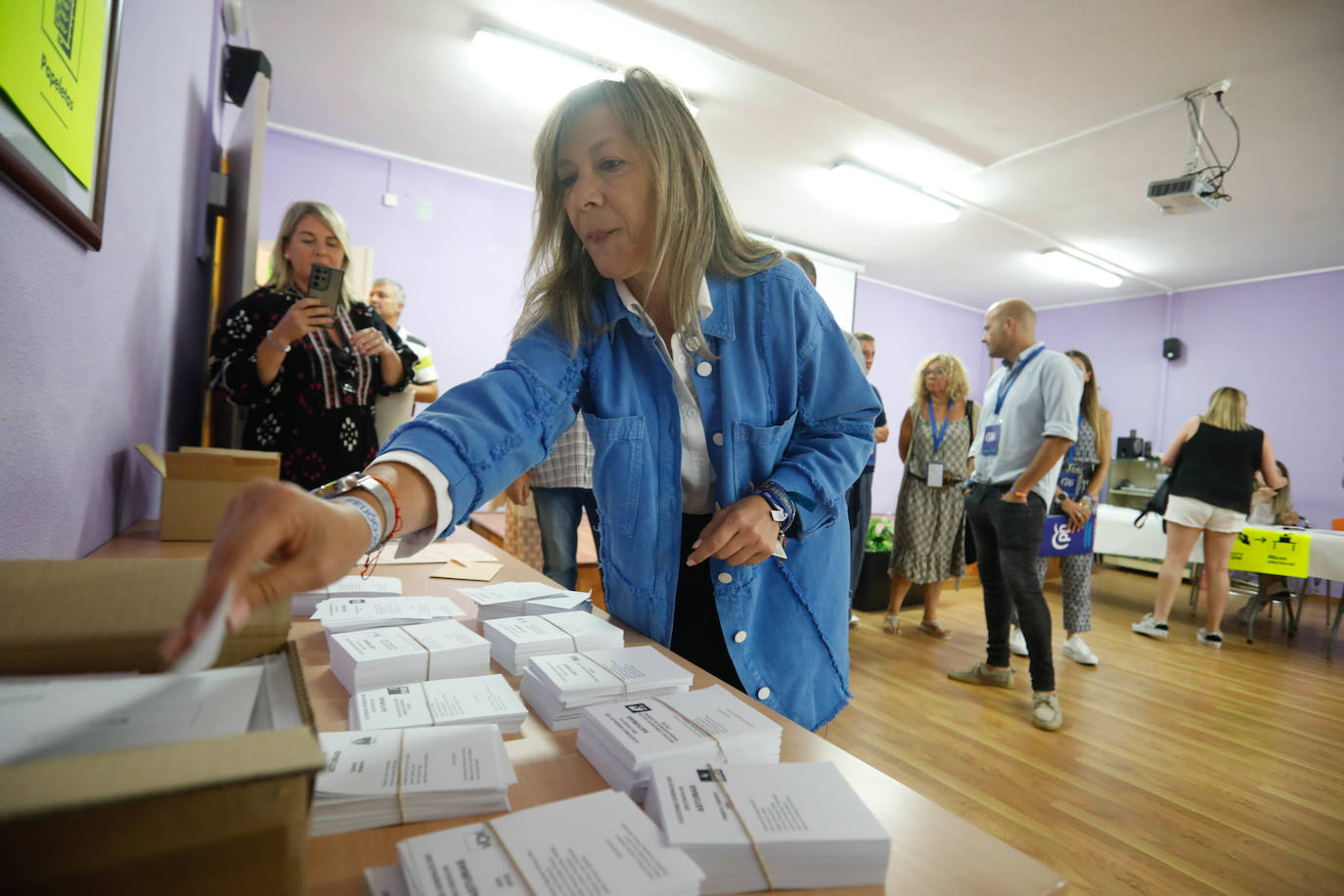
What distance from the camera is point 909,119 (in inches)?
173

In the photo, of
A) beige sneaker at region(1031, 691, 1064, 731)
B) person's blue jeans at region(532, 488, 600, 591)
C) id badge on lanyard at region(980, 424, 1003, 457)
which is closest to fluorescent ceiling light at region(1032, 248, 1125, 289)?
id badge on lanyard at region(980, 424, 1003, 457)

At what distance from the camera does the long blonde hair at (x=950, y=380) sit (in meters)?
4.26

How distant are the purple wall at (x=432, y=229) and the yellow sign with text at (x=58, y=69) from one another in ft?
13.8

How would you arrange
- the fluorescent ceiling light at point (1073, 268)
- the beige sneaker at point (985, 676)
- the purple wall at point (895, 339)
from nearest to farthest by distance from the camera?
the beige sneaker at point (985, 676) → the fluorescent ceiling light at point (1073, 268) → the purple wall at point (895, 339)

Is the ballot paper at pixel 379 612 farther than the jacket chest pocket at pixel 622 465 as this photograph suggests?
No

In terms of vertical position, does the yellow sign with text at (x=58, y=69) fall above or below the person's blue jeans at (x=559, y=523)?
above

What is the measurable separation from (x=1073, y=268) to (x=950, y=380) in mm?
4230

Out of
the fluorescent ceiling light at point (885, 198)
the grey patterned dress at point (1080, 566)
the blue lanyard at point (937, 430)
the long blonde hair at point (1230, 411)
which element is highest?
the fluorescent ceiling light at point (885, 198)

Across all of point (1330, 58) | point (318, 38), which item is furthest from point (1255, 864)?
point (318, 38)

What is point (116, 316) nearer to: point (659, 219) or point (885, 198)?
point (659, 219)

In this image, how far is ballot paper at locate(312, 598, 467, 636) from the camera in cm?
95

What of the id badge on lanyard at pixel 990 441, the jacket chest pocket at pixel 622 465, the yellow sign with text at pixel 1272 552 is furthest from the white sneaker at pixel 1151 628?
the jacket chest pocket at pixel 622 465

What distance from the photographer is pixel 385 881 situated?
47 centimetres

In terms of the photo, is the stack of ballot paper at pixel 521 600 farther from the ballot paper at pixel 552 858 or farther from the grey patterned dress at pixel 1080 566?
the grey patterned dress at pixel 1080 566
